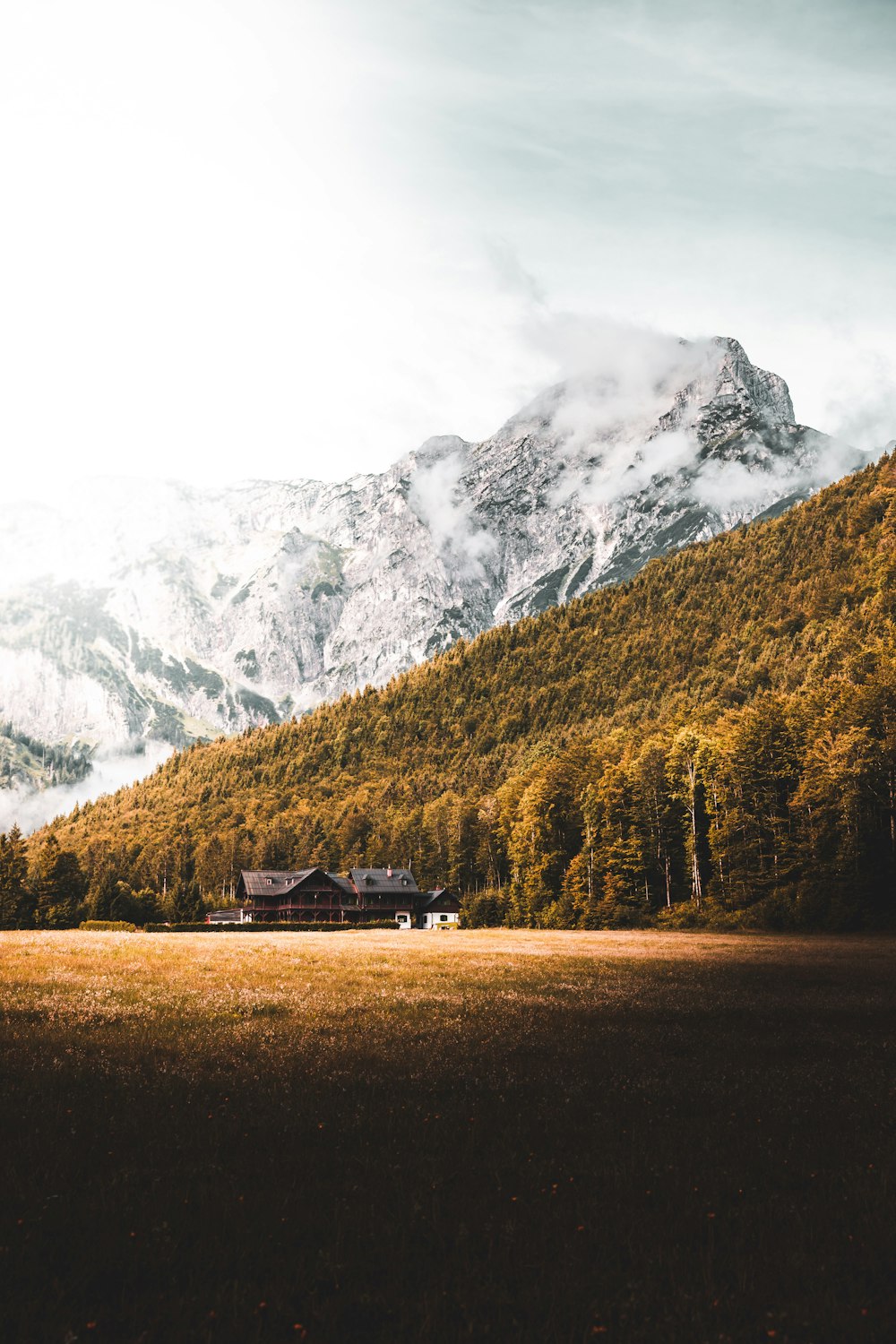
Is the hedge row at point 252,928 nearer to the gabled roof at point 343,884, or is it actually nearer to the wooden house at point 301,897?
the wooden house at point 301,897

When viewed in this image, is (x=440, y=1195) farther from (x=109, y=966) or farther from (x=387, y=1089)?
(x=109, y=966)

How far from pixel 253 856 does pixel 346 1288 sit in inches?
7914

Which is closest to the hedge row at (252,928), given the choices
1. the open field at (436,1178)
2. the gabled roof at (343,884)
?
the gabled roof at (343,884)

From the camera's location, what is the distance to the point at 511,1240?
8.50 meters

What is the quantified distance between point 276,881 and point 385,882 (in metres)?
21.3

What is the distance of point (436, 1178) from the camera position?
10305 millimetres

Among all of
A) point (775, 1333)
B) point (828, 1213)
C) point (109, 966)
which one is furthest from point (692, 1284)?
point (109, 966)

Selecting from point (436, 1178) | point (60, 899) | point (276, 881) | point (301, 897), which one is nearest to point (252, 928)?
point (60, 899)

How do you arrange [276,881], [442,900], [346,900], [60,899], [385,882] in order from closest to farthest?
1. [60,899]
2. [442,900]
3. [346,900]
4. [276,881]
5. [385,882]

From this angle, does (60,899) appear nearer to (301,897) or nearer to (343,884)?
(301,897)

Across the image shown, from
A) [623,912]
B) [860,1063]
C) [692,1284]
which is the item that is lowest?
[623,912]

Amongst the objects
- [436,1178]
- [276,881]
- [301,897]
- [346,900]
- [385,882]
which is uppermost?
[436,1178]

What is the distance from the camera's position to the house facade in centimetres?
15575

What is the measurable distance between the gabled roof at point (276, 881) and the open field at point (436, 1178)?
137 meters
